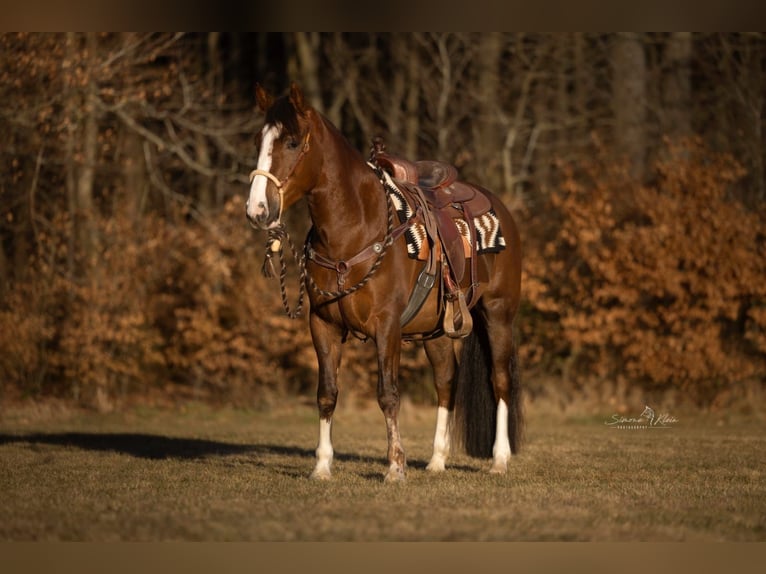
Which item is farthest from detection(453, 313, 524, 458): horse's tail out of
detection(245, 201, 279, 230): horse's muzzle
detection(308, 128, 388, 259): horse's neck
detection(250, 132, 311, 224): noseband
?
detection(245, 201, 279, 230): horse's muzzle

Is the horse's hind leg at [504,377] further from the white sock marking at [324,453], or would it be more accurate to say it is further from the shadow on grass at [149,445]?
the shadow on grass at [149,445]

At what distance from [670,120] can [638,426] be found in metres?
7.54

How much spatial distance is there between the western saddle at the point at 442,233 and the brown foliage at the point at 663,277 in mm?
6006

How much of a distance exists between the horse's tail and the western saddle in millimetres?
646

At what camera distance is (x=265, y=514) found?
21.4 feet

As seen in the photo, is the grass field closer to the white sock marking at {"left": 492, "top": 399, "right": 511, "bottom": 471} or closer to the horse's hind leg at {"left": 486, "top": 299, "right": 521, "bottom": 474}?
the white sock marking at {"left": 492, "top": 399, "right": 511, "bottom": 471}

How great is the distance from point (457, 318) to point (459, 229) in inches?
33.3

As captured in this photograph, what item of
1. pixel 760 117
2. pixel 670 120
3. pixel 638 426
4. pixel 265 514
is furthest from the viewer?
pixel 670 120

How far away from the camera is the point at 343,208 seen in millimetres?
7777

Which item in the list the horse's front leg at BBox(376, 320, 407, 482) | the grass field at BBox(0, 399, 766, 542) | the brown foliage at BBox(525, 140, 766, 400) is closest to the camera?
the grass field at BBox(0, 399, 766, 542)

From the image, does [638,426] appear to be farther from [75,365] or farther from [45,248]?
[45,248]

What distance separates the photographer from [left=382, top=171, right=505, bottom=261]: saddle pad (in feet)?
27.0

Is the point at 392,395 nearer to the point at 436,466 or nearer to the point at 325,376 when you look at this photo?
the point at 325,376
